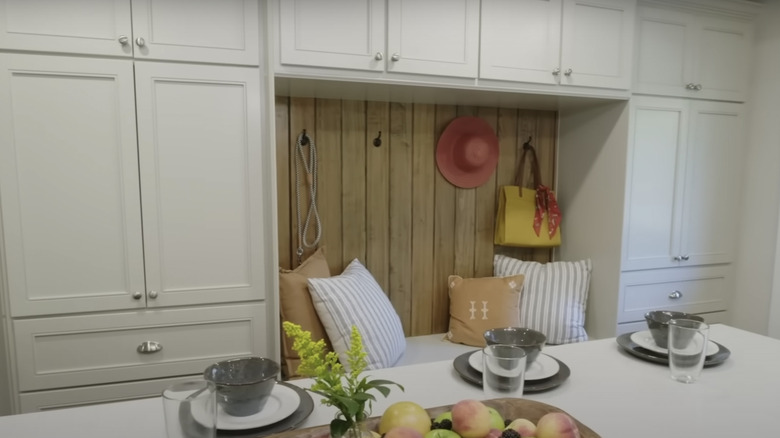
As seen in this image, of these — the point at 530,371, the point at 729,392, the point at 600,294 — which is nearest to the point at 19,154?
the point at 530,371

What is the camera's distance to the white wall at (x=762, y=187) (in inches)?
94.9

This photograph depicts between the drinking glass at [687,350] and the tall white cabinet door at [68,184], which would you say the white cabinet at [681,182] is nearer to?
the drinking glass at [687,350]

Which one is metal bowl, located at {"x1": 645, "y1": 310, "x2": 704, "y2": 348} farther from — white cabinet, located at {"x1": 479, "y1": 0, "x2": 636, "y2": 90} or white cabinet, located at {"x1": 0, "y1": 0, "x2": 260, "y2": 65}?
white cabinet, located at {"x1": 0, "y1": 0, "x2": 260, "y2": 65}

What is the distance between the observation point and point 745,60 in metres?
2.45

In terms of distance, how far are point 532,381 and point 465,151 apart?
1.47 m

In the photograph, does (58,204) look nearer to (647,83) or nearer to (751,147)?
(647,83)

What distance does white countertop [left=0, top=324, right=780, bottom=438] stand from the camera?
A: 94 cm

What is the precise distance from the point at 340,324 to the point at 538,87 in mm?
1306

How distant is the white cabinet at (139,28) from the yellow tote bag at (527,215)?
143 cm

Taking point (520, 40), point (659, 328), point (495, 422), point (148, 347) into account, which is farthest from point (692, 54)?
point (148, 347)

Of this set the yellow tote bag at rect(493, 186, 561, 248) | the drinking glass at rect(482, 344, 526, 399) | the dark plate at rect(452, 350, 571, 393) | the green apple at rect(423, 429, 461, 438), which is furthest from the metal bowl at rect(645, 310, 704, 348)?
the yellow tote bag at rect(493, 186, 561, 248)

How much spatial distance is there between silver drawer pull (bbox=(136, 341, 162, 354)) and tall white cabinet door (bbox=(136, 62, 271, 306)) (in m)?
0.14

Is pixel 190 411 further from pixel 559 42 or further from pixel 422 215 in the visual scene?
pixel 559 42

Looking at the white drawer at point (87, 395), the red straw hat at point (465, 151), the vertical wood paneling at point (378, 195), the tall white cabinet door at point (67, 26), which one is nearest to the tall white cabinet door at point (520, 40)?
the red straw hat at point (465, 151)
